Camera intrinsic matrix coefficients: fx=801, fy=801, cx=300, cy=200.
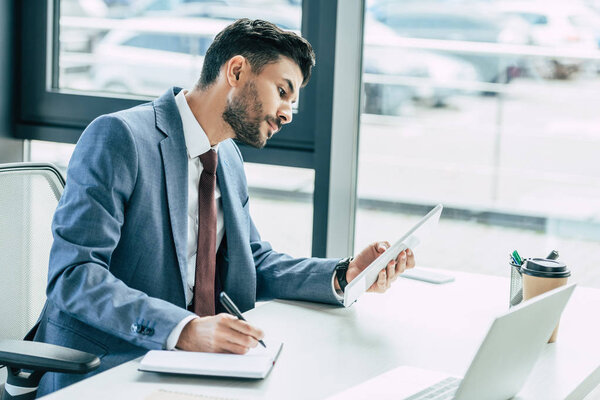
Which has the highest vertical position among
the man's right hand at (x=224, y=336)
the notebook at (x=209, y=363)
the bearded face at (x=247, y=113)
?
the bearded face at (x=247, y=113)

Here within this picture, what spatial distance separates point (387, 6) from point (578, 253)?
95 cm

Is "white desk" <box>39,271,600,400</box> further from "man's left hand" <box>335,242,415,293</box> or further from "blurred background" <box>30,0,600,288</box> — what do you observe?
"blurred background" <box>30,0,600,288</box>

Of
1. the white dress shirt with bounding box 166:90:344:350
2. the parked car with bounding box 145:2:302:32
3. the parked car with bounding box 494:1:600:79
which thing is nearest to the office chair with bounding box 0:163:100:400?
the white dress shirt with bounding box 166:90:344:350

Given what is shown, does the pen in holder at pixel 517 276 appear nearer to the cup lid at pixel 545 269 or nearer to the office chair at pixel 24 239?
the cup lid at pixel 545 269

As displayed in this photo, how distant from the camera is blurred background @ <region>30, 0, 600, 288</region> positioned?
2.34 metres

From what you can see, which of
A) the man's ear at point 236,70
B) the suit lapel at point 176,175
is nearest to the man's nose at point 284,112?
the man's ear at point 236,70

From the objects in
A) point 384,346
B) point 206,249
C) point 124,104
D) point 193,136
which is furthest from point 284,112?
point 124,104

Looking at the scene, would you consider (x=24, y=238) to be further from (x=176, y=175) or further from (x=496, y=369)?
(x=496, y=369)

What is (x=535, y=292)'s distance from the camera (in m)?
1.61

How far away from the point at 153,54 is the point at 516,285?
60.5 inches

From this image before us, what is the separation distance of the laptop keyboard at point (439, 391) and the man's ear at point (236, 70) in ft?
2.82

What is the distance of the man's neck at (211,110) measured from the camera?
1.88 m

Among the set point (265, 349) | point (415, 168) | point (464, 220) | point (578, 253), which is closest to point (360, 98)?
point (415, 168)

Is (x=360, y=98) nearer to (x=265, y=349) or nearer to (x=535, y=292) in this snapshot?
(x=535, y=292)
